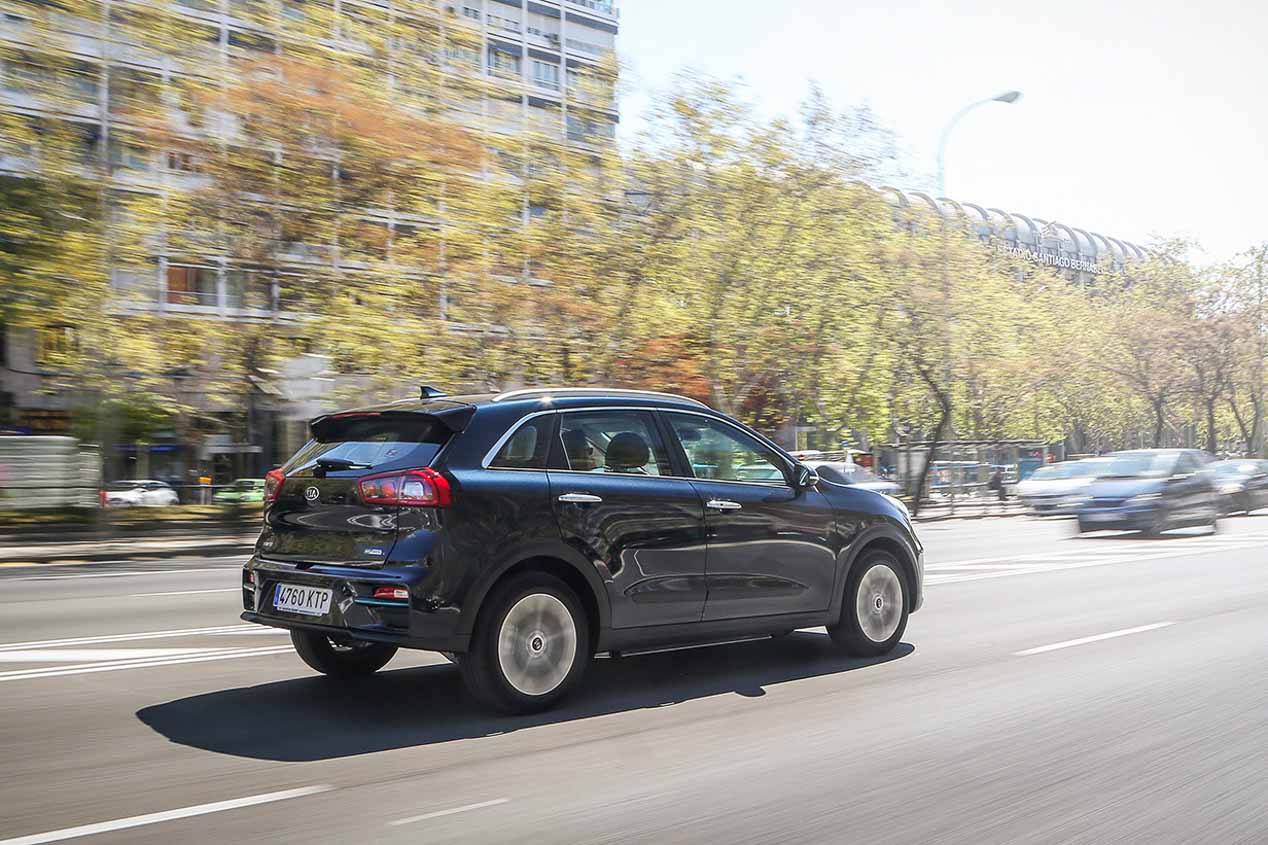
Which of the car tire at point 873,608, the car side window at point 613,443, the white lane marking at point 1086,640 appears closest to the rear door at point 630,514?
A: the car side window at point 613,443

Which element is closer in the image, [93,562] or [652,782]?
[652,782]

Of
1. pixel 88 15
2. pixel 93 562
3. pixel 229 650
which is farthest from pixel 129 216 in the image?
pixel 229 650

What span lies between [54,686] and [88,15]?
18.7 meters

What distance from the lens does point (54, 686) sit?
7.09 metres

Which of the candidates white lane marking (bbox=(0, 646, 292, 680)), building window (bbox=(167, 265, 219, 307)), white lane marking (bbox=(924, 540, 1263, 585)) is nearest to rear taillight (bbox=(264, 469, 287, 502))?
white lane marking (bbox=(0, 646, 292, 680))

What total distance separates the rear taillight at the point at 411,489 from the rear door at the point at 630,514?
2.11ft

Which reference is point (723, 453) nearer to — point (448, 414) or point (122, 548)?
point (448, 414)

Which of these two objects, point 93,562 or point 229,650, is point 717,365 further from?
point 229,650

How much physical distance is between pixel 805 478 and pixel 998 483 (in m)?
34.3

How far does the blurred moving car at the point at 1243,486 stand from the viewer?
97.1ft

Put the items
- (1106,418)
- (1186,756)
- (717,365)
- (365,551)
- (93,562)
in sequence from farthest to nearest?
(1106,418)
(717,365)
(93,562)
(365,551)
(1186,756)

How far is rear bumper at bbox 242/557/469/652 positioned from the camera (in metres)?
5.93

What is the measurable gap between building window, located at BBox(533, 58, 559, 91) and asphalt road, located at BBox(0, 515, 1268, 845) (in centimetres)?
6365

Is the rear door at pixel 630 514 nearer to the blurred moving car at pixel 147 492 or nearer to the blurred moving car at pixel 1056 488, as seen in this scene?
the blurred moving car at pixel 1056 488
